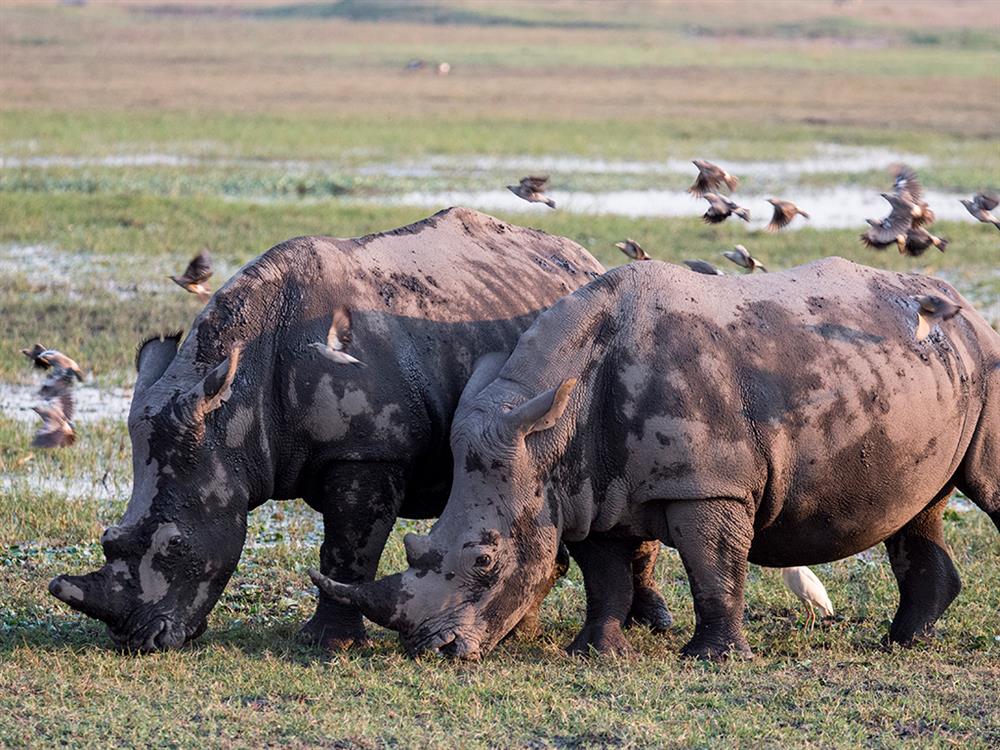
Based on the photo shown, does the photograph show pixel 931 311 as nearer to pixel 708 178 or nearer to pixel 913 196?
pixel 913 196

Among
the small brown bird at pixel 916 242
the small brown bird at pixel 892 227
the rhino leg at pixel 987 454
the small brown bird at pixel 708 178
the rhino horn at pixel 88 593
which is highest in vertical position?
the small brown bird at pixel 708 178

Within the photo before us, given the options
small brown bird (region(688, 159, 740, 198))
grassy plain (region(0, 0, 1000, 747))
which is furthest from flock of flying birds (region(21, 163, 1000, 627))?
grassy plain (region(0, 0, 1000, 747))

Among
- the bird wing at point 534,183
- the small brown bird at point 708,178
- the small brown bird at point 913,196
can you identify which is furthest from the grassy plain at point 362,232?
the bird wing at point 534,183

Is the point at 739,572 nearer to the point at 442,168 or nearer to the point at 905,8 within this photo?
the point at 442,168

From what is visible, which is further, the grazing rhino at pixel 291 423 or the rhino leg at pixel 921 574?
the rhino leg at pixel 921 574

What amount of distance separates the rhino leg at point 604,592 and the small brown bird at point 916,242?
13.9ft

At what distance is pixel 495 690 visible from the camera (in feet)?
22.6

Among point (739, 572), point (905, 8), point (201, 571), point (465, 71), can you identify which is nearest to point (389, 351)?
point (201, 571)

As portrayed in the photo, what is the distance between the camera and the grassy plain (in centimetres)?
662

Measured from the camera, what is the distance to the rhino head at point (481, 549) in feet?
23.5

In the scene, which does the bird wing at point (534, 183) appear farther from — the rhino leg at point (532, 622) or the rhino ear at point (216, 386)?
the rhino ear at point (216, 386)

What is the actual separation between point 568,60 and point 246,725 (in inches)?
2221

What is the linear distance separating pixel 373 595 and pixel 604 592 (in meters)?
1.17

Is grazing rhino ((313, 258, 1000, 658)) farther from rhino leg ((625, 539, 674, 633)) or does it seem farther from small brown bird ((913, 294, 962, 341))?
rhino leg ((625, 539, 674, 633))
